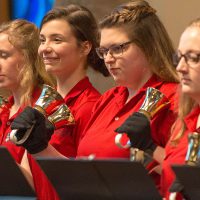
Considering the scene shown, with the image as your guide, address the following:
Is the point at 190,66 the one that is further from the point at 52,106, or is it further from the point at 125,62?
the point at 52,106

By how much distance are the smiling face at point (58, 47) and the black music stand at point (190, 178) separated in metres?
1.46

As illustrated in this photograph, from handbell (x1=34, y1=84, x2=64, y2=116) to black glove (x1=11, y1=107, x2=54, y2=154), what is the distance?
0.12m

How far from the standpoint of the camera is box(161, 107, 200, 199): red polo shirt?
10.4 ft

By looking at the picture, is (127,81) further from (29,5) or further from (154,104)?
(29,5)

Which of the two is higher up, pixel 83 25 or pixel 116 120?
pixel 83 25

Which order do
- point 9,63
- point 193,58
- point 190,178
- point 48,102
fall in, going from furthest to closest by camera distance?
point 9,63 < point 48,102 < point 193,58 < point 190,178

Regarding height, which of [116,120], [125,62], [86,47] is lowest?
[116,120]

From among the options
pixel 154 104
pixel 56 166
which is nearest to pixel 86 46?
pixel 154 104

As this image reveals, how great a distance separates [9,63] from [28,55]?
0.34ft

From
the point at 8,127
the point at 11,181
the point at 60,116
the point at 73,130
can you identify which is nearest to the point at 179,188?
the point at 11,181

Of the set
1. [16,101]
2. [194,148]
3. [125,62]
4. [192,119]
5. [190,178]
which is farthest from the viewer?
[16,101]

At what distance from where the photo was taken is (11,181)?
329cm

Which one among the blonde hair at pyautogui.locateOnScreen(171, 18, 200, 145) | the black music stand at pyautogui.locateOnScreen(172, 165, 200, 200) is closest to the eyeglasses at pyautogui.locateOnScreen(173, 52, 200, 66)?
the blonde hair at pyautogui.locateOnScreen(171, 18, 200, 145)

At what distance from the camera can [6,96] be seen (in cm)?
484
